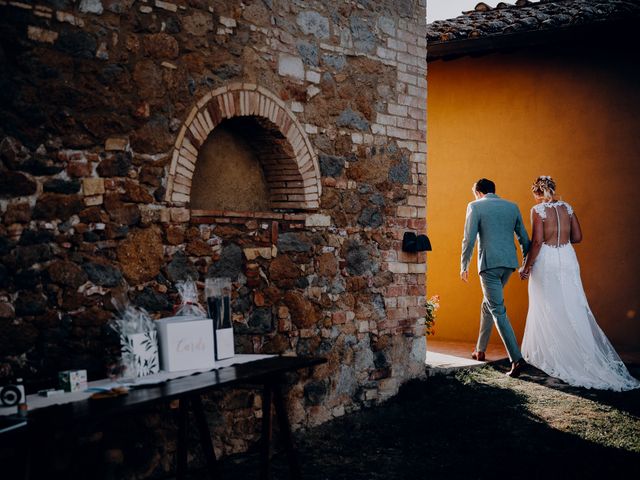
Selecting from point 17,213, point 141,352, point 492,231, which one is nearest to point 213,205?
point 17,213

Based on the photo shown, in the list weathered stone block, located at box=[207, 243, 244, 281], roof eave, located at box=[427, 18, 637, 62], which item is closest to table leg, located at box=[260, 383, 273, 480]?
weathered stone block, located at box=[207, 243, 244, 281]

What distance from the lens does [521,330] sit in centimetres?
884

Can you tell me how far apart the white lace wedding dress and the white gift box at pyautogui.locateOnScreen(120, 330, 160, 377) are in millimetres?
4272

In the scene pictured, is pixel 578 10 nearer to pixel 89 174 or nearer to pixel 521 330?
pixel 521 330

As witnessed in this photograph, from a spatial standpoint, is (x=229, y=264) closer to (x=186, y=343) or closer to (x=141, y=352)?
(x=186, y=343)

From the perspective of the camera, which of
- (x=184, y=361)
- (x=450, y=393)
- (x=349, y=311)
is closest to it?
(x=184, y=361)

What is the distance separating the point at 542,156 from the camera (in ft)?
28.8

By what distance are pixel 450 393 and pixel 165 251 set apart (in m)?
2.98

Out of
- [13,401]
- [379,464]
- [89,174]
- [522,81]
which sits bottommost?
[379,464]

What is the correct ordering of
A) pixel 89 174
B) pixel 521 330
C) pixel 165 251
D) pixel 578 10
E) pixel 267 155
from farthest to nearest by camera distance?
1. pixel 521 330
2. pixel 578 10
3. pixel 267 155
4. pixel 165 251
5. pixel 89 174

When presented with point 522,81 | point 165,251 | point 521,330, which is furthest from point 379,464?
point 522,81

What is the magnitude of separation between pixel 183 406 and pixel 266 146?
7.03ft

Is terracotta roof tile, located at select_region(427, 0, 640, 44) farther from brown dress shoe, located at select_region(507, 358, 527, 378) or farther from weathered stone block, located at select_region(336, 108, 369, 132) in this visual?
brown dress shoe, located at select_region(507, 358, 527, 378)

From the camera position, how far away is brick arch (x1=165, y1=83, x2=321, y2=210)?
15.4 ft
